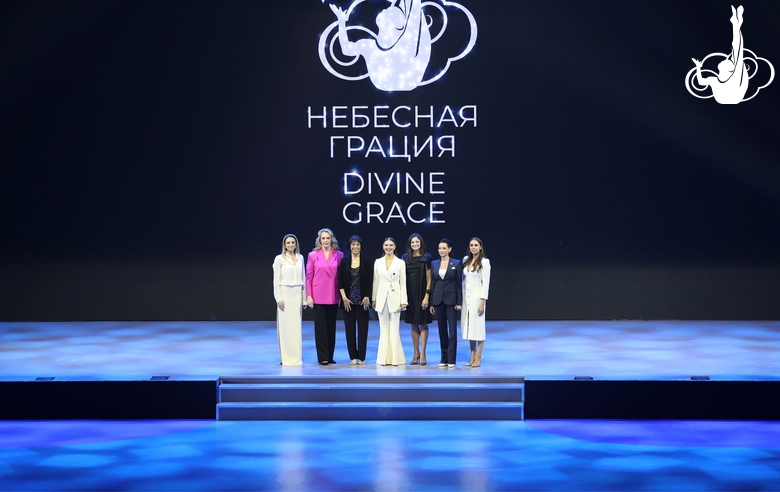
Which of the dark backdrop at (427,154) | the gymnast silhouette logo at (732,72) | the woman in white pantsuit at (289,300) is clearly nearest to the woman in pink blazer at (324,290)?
the woman in white pantsuit at (289,300)

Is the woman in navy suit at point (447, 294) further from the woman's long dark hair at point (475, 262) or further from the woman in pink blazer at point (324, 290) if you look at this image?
the woman in pink blazer at point (324, 290)

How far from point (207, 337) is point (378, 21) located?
4639 mm

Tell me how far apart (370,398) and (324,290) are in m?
1.34

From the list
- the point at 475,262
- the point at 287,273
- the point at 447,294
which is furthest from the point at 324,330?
the point at 475,262

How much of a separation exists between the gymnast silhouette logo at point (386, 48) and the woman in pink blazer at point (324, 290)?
3.96 metres

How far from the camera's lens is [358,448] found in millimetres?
6852

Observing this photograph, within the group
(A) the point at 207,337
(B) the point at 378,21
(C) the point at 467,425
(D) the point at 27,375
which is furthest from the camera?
(B) the point at 378,21

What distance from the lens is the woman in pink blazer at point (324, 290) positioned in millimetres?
8875

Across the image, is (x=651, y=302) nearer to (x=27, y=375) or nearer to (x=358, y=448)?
(x=358, y=448)

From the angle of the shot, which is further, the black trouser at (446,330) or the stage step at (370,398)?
the black trouser at (446,330)

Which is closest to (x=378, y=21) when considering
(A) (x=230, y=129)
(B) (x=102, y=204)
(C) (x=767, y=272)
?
(A) (x=230, y=129)

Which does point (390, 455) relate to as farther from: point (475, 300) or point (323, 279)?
point (323, 279)

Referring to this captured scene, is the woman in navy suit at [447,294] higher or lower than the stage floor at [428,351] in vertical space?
higher

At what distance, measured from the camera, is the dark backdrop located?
12156 millimetres
